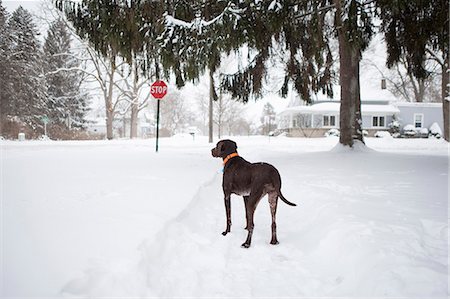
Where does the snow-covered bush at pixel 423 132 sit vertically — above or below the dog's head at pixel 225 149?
above

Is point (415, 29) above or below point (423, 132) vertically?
above

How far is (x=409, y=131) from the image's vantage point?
33500mm

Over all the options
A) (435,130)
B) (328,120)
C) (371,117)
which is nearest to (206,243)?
(328,120)

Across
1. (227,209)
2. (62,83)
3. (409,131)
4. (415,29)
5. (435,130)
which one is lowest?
(227,209)

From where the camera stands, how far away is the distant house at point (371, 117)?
35.2 meters

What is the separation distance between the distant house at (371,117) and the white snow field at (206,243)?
31.2 meters

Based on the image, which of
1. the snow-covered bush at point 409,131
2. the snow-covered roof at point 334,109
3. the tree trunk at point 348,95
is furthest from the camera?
the snow-covered roof at point 334,109

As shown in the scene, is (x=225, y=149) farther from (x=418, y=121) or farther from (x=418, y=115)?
(x=418, y=121)

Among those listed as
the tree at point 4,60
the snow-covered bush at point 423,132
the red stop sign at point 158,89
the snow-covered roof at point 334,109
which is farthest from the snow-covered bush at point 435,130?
the tree at point 4,60

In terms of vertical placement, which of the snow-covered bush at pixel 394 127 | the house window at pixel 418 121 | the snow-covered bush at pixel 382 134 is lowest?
the snow-covered bush at pixel 382 134

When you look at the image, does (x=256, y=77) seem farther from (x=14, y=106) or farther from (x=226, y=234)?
(x=14, y=106)

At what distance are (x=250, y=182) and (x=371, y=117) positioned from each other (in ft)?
125

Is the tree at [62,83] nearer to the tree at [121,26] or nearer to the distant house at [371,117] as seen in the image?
the tree at [121,26]

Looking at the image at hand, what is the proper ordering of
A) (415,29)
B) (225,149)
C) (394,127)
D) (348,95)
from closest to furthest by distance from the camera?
(225,149) → (415,29) → (348,95) → (394,127)
